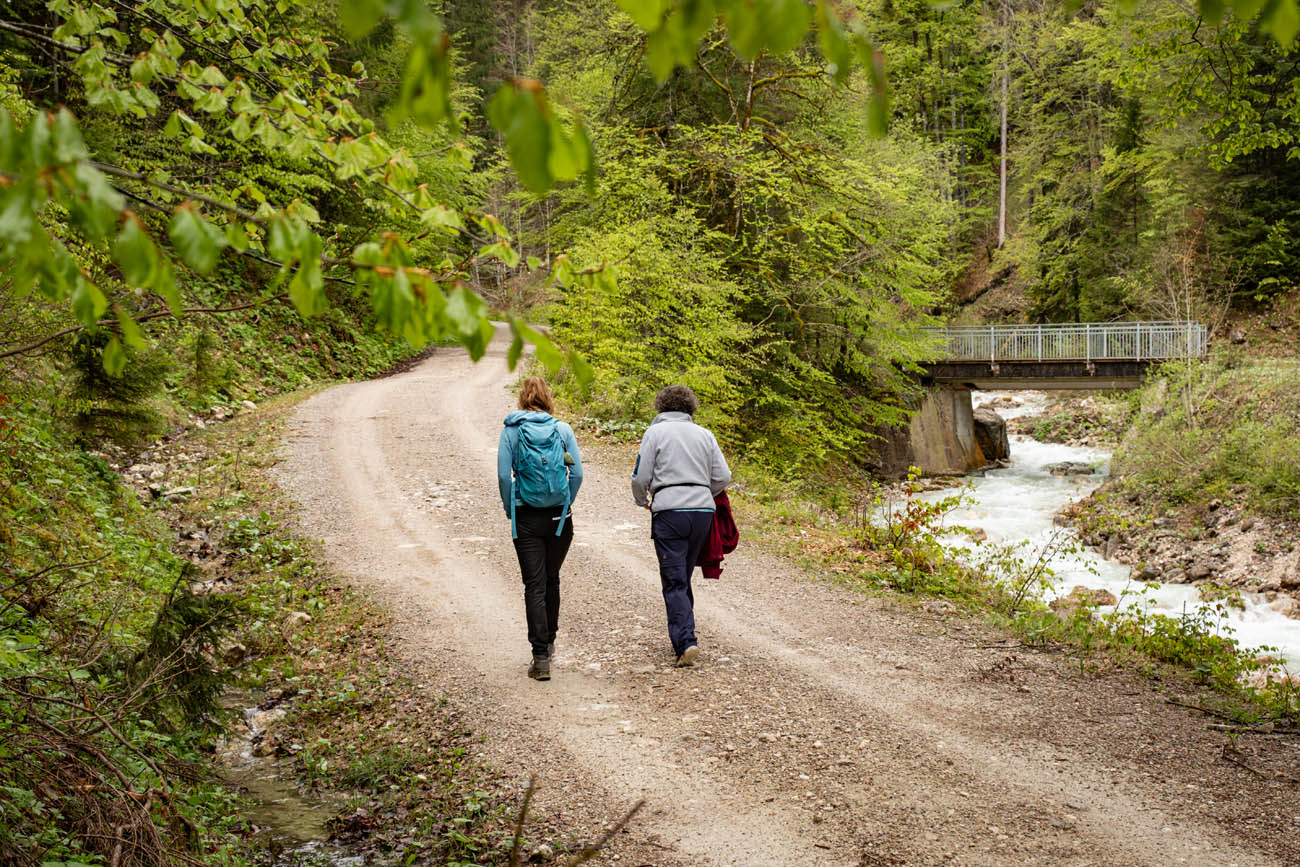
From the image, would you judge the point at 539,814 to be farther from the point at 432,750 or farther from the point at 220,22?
the point at 220,22

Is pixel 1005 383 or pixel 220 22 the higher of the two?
pixel 220 22

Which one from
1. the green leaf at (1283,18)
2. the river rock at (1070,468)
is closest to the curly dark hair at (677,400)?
the green leaf at (1283,18)

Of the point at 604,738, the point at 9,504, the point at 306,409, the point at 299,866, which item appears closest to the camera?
the point at 299,866

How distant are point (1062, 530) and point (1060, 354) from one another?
1226 cm

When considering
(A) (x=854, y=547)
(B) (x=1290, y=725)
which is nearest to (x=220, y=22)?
(B) (x=1290, y=725)

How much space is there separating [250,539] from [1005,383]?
23.4 metres

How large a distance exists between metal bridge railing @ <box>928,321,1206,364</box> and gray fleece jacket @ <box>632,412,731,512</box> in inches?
722

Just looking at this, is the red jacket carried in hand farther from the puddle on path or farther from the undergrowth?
the puddle on path

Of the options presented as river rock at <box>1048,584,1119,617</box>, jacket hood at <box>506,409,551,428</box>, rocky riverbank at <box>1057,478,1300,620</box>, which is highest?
jacket hood at <box>506,409,551,428</box>

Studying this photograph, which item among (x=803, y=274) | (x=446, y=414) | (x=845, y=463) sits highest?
(x=803, y=274)

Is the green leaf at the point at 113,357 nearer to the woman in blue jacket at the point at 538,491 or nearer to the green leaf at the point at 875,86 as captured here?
the green leaf at the point at 875,86

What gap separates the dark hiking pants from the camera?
6.06 meters

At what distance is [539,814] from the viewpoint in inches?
177

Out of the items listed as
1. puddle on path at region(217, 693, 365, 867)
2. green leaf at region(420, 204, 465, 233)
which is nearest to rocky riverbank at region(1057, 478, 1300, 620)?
puddle on path at region(217, 693, 365, 867)
